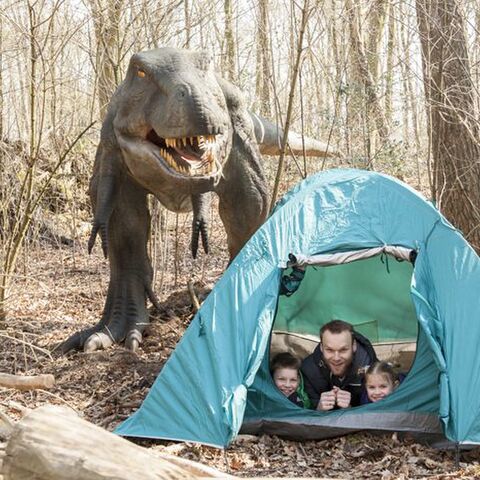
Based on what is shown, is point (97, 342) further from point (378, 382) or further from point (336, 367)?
point (378, 382)

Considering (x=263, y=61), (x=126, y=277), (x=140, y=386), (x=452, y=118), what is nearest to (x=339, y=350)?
(x=140, y=386)

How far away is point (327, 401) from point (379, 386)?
33 centimetres

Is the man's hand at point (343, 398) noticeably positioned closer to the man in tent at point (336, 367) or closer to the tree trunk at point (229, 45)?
the man in tent at point (336, 367)

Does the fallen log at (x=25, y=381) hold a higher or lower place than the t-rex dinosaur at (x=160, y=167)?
lower

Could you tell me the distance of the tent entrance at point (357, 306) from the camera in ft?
21.7

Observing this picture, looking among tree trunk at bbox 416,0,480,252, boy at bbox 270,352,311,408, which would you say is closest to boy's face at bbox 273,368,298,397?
boy at bbox 270,352,311,408

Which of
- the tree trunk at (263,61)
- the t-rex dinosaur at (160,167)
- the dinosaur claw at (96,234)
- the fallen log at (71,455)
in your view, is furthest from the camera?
the tree trunk at (263,61)

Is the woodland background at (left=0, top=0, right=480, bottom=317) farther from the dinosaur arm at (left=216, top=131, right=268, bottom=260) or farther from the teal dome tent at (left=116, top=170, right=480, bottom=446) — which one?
the teal dome tent at (left=116, top=170, right=480, bottom=446)

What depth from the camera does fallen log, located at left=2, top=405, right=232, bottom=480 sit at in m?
3.18

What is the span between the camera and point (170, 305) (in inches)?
329

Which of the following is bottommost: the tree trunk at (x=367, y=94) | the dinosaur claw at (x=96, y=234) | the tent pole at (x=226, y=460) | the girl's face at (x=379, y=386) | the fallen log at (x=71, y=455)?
the tent pole at (x=226, y=460)

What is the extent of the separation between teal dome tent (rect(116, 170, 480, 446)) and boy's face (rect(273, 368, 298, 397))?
5 centimetres

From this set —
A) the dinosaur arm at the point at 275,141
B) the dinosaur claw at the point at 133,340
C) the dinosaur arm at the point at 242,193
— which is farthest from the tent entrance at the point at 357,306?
the dinosaur arm at the point at 275,141

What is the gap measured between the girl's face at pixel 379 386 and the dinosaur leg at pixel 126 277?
7.24 feet
